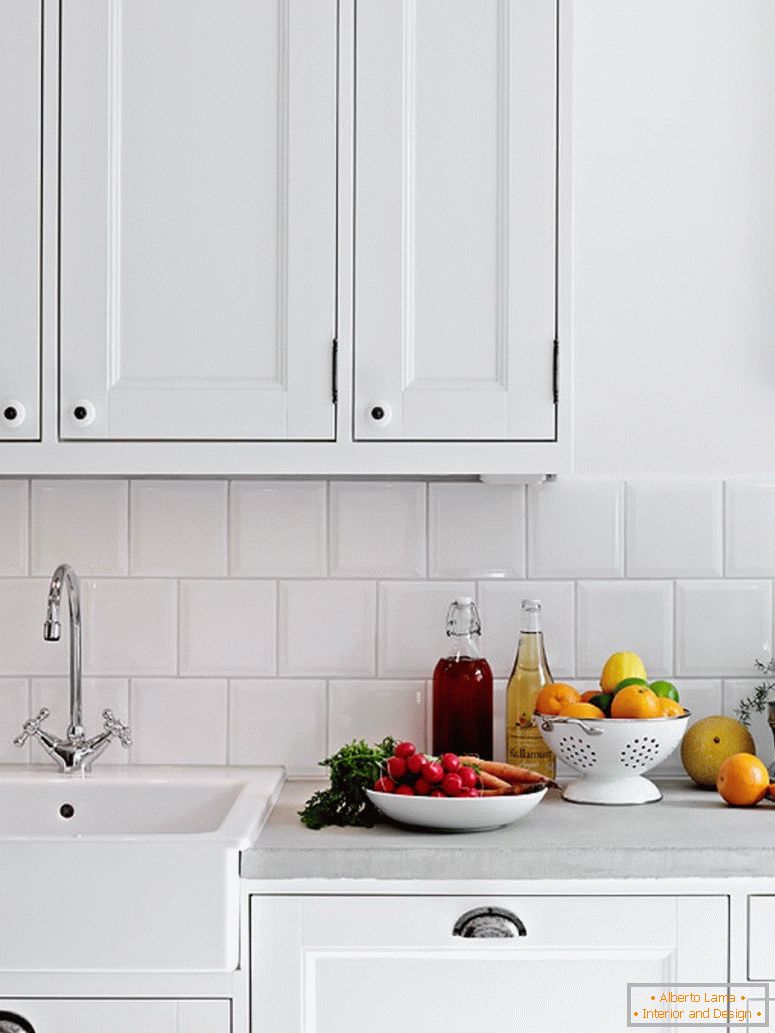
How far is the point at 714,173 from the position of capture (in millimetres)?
2346

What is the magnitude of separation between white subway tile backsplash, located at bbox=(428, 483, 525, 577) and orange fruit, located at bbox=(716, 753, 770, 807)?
52 cm

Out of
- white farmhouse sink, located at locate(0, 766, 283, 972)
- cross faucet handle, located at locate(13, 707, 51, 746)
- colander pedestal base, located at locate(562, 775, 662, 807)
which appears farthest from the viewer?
cross faucet handle, located at locate(13, 707, 51, 746)

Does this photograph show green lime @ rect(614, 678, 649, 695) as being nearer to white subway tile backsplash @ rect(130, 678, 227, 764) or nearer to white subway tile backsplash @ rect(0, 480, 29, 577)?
white subway tile backsplash @ rect(130, 678, 227, 764)

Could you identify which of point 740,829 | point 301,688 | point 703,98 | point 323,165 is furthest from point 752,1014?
point 703,98

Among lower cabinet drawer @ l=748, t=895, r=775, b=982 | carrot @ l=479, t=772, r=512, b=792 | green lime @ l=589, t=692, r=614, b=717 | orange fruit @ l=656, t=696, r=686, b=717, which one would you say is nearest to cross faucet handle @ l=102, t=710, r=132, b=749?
carrot @ l=479, t=772, r=512, b=792

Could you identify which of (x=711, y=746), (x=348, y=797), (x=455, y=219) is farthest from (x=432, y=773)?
(x=455, y=219)

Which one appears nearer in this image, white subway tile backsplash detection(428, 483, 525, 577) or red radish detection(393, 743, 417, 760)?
red radish detection(393, 743, 417, 760)

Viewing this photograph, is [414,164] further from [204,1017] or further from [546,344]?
[204,1017]

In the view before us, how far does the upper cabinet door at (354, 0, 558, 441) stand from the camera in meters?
2.00

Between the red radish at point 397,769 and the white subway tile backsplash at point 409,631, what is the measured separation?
436 mm

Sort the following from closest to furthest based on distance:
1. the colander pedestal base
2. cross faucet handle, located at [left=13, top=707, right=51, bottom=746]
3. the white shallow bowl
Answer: the white shallow bowl, the colander pedestal base, cross faucet handle, located at [left=13, top=707, right=51, bottom=746]

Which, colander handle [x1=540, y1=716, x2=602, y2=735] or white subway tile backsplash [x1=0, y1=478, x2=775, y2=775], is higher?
white subway tile backsplash [x1=0, y1=478, x2=775, y2=775]

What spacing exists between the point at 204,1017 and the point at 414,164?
1.24 metres

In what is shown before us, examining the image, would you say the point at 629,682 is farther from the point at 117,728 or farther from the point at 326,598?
the point at 117,728
